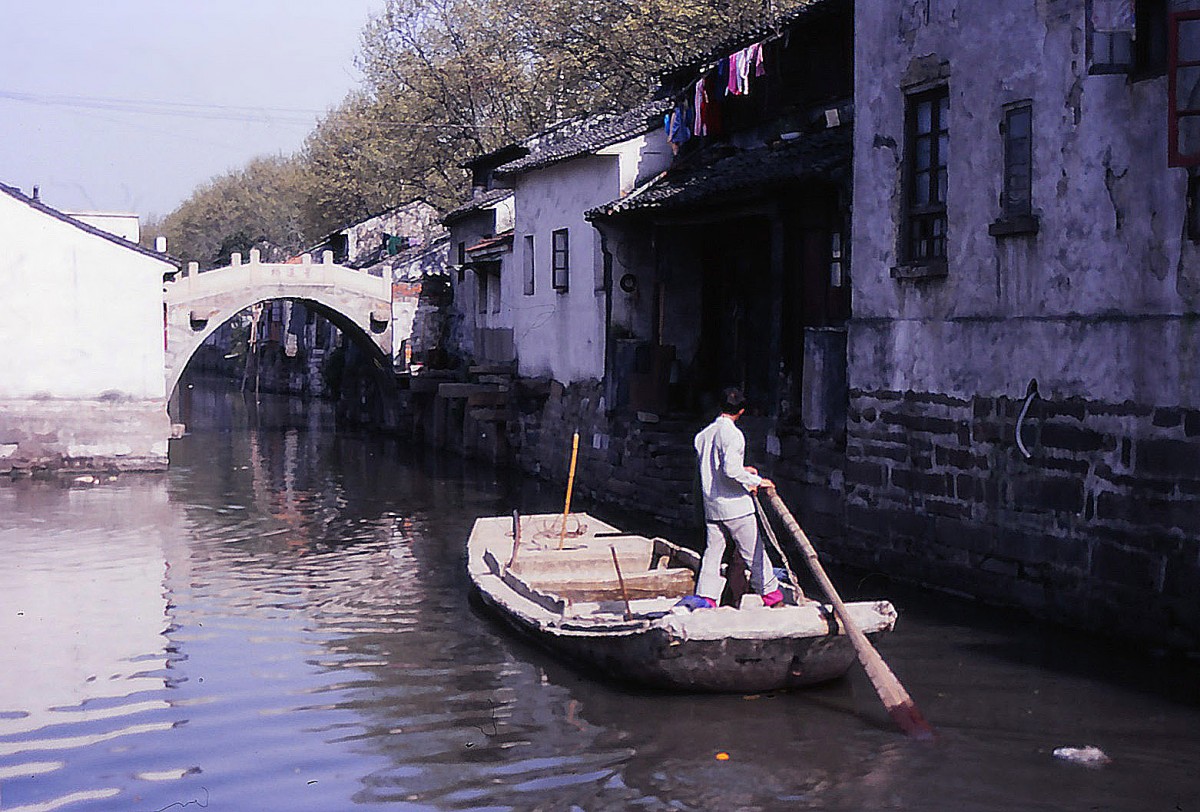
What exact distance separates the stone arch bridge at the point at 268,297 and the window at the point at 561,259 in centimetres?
855

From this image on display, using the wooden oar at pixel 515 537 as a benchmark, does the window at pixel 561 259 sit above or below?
above

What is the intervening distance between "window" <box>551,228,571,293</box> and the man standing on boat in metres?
12.4

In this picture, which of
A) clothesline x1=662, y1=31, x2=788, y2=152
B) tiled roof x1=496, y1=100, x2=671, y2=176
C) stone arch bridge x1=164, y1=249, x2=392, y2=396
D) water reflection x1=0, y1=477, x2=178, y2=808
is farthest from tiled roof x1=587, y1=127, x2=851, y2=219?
stone arch bridge x1=164, y1=249, x2=392, y2=396

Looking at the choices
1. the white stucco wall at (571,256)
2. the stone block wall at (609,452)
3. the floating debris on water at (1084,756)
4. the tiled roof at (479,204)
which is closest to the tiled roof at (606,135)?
→ the white stucco wall at (571,256)

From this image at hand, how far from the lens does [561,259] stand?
72.2ft

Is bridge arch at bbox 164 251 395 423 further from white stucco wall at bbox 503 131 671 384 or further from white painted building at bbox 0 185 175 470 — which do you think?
white stucco wall at bbox 503 131 671 384

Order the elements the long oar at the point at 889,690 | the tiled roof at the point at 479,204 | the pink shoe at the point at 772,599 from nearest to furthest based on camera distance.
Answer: the long oar at the point at 889,690, the pink shoe at the point at 772,599, the tiled roof at the point at 479,204

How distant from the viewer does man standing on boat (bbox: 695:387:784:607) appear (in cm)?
927

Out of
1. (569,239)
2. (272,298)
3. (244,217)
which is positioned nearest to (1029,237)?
(569,239)

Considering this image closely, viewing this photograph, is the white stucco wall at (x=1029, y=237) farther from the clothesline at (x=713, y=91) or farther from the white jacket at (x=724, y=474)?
the clothesline at (x=713, y=91)

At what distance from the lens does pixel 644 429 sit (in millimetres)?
18172

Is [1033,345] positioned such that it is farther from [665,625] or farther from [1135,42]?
[665,625]

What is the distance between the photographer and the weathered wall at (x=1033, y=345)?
31.4 ft

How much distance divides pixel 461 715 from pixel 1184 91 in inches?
242
